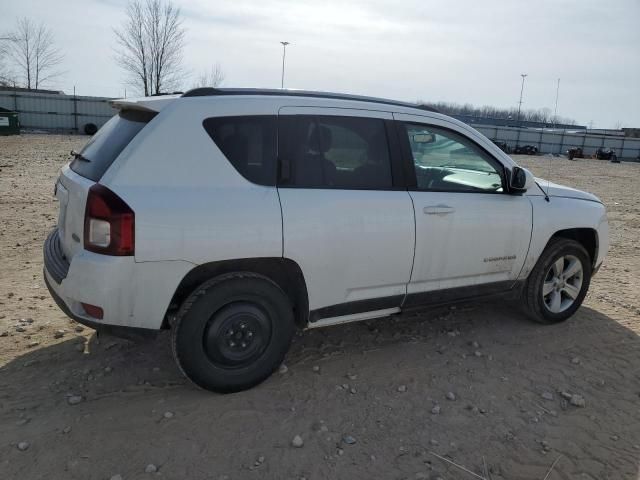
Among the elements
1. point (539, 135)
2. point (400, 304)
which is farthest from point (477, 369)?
point (539, 135)

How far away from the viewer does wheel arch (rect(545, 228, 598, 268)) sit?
486cm

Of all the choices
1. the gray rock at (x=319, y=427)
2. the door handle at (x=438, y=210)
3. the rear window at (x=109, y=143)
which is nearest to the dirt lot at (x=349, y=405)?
the gray rock at (x=319, y=427)

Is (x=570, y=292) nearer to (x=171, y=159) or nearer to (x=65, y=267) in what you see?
(x=171, y=159)

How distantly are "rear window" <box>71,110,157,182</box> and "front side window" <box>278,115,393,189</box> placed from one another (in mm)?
889

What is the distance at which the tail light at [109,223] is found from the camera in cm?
289

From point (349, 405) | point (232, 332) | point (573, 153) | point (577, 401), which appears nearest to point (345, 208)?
point (232, 332)

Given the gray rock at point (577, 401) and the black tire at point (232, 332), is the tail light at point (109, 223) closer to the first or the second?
the black tire at point (232, 332)

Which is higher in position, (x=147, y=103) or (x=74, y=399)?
(x=147, y=103)

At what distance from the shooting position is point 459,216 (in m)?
3.97

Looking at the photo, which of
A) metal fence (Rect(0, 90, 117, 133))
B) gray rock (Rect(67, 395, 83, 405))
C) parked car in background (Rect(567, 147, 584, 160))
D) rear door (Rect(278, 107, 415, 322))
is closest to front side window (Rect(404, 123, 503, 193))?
rear door (Rect(278, 107, 415, 322))

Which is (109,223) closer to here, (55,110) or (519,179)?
(519,179)

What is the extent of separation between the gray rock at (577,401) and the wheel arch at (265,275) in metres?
1.87

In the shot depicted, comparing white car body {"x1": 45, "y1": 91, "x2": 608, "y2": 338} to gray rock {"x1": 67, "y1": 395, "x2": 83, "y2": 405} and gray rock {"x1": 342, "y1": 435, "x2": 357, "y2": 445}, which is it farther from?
gray rock {"x1": 342, "y1": 435, "x2": 357, "y2": 445}

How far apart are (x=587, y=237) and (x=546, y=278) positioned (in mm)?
658
